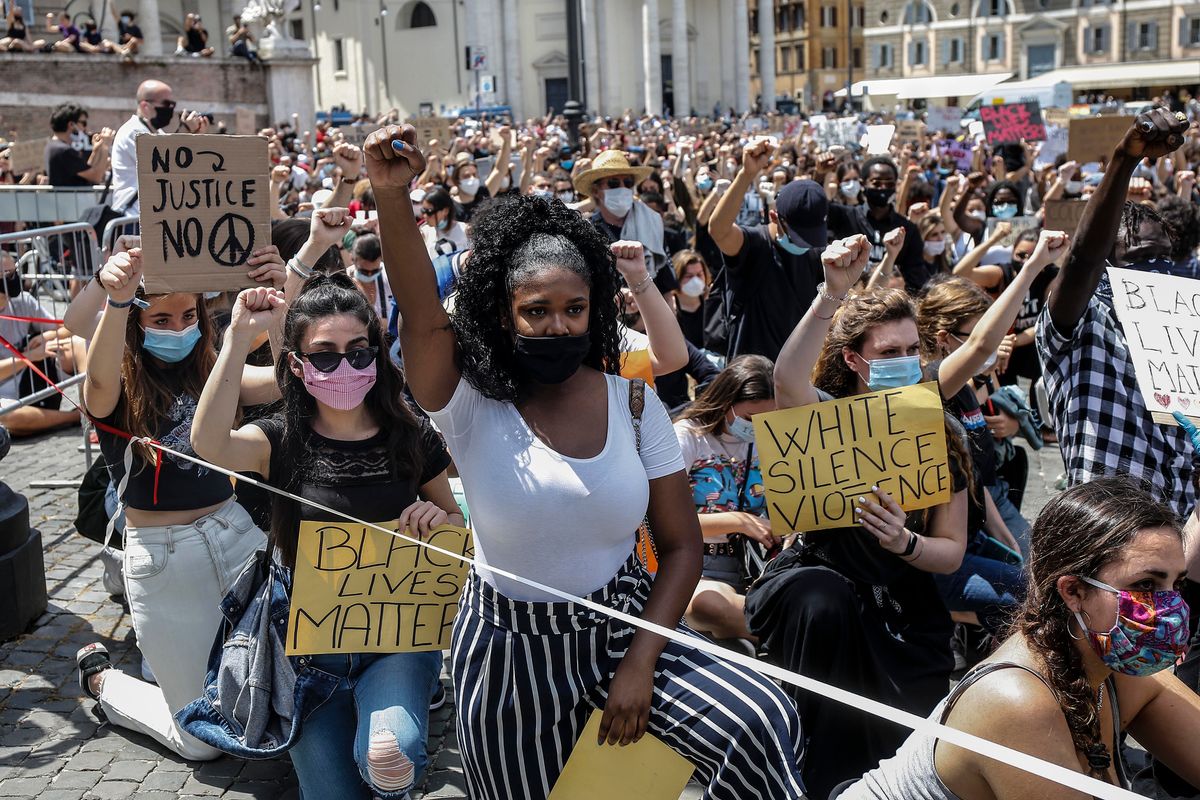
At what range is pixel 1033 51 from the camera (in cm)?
7881

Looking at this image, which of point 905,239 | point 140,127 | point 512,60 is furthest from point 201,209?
point 512,60

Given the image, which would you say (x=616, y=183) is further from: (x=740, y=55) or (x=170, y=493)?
(x=740, y=55)

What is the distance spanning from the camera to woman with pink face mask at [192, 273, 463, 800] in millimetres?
3535

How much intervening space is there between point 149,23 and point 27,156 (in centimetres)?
2905

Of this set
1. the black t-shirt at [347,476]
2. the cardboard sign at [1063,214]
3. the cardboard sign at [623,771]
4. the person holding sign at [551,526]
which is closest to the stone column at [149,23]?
the cardboard sign at [1063,214]

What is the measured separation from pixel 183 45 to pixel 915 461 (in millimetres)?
33809

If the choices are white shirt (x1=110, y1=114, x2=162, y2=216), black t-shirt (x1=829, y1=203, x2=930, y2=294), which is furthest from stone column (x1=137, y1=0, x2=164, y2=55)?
black t-shirt (x1=829, y1=203, x2=930, y2=294)

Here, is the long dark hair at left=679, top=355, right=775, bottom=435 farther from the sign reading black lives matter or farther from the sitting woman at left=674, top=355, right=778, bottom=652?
the sign reading black lives matter

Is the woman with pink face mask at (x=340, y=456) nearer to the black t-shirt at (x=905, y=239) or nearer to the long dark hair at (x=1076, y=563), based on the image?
the long dark hair at (x=1076, y=563)

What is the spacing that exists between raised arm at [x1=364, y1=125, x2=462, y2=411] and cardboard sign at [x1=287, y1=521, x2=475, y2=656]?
97cm

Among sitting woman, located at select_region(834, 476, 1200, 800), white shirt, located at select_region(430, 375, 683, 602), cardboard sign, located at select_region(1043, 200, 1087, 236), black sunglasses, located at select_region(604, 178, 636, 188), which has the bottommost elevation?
sitting woman, located at select_region(834, 476, 1200, 800)

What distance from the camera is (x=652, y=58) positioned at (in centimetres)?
6378

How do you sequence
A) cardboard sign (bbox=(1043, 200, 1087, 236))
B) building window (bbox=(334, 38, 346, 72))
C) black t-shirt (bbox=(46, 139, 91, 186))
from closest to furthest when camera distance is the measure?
cardboard sign (bbox=(1043, 200, 1087, 236))
black t-shirt (bbox=(46, 139, 91, 186))
building window (bbox=(334, 38, 346, 72))

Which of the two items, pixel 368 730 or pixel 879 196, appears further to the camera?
pixel 879 196
